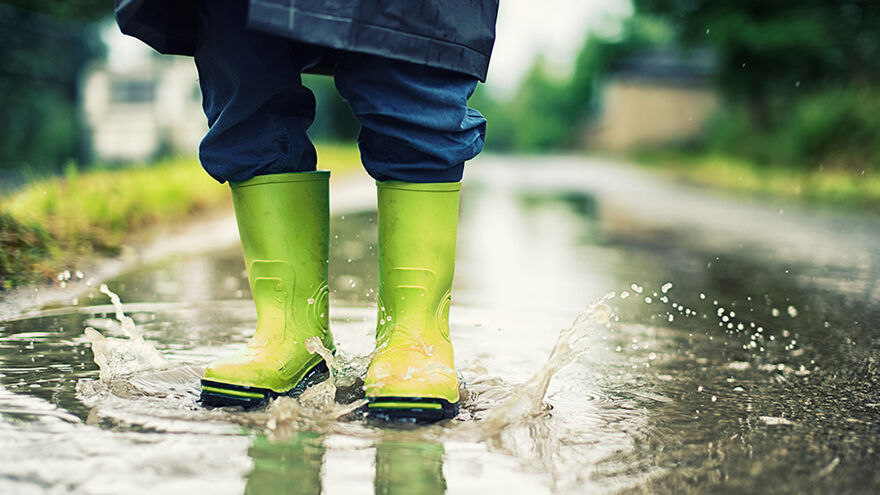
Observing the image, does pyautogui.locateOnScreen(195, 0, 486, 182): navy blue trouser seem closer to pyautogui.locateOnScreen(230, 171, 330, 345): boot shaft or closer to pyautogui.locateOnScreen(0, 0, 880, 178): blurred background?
pyautogui.locateOnScreen(230, 171, 330, 345): boot shaft

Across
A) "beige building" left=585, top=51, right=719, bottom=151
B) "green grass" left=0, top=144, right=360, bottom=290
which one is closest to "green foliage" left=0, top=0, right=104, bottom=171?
"green grass" left=0, top=144, right=360, bottom=290

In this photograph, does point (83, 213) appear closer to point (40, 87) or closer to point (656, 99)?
point (40, 87)

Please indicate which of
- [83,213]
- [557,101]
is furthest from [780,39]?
[557,101]

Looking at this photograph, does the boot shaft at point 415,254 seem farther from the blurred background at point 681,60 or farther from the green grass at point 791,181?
the green grass at point 791,181

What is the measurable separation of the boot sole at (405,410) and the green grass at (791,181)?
23.4ft

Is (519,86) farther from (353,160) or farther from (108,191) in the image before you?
(108,191)

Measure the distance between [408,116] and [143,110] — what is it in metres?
9.46

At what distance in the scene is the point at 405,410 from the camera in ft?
5.08

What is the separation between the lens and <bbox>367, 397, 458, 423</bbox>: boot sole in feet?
5.07

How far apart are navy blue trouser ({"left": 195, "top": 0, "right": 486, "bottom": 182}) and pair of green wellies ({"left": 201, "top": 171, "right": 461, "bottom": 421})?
5 cm

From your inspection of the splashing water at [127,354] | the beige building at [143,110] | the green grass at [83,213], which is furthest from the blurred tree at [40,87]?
the splashing water at [127,354]

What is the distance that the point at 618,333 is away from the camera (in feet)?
8.25

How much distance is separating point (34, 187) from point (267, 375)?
2978 millimetres

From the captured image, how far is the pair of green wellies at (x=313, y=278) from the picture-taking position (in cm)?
168
